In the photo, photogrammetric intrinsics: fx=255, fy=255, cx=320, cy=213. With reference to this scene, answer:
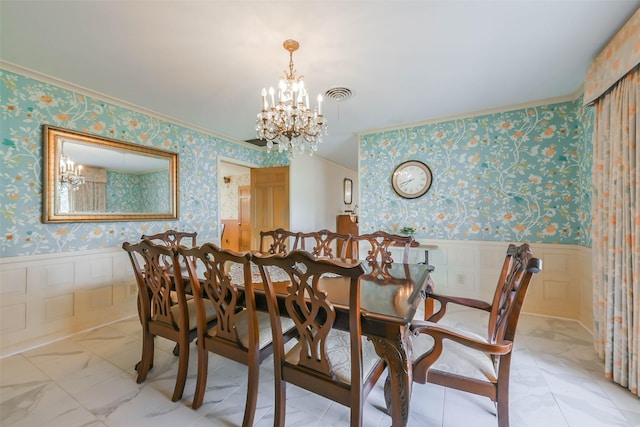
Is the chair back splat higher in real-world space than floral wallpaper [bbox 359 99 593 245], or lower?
lower

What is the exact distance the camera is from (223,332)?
4.96ft

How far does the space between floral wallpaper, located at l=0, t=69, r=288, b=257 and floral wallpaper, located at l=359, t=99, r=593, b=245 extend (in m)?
2.84

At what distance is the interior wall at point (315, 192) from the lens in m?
4.45

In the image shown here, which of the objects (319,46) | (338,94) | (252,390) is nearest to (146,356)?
(252,390)

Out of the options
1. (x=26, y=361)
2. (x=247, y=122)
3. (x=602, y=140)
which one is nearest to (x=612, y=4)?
(x=602, y=140)

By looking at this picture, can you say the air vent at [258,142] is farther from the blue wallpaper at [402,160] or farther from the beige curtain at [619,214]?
the beige curtain at [619,214]

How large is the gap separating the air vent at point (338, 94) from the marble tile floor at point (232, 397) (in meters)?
2.52

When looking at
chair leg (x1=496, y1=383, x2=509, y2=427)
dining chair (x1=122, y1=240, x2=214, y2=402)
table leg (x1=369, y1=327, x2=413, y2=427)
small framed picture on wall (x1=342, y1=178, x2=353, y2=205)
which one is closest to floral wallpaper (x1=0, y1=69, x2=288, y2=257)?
dining chair (x1=122, y1=240, x2=214, y2=402)

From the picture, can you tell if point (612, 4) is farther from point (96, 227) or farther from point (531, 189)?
point (96, 227)

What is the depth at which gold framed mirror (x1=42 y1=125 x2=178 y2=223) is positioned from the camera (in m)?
2.35

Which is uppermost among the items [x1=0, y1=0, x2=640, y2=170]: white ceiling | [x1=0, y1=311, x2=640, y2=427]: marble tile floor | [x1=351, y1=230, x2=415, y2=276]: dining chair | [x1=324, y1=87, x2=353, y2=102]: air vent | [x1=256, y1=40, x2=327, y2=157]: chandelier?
[x1=0, y1=0, x2=640, y2=170]: white ceiling

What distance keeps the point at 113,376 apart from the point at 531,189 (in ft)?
14.2

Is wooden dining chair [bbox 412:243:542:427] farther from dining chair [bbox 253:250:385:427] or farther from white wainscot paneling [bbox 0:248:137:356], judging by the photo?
white wainscot paneling [bbox 0:248:137:356]

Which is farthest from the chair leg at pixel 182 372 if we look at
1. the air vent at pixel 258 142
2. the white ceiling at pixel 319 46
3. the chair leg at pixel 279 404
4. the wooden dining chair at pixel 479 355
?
the air vent at pixel 258 142
